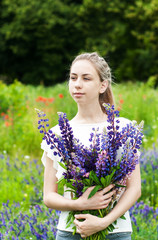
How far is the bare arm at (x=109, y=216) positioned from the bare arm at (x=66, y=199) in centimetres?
5

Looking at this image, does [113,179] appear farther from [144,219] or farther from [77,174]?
[144,219]

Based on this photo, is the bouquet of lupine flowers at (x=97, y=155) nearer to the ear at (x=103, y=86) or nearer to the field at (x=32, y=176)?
the field at (x=32, y=176)

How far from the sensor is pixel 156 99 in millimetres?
7738

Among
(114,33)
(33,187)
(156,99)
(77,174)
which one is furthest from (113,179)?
(114,33)

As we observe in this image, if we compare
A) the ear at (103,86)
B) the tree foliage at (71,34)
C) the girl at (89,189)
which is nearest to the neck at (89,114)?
the girl at (89,189)

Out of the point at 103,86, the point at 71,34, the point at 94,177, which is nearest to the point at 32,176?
the point at 103,86

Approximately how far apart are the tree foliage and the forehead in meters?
18.0

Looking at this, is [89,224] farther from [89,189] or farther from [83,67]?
[83,67]

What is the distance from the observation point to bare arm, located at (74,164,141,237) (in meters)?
1.65

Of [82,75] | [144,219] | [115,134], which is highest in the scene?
[82,75]

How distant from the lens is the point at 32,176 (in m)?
4.28

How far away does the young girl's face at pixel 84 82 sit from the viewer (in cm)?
190

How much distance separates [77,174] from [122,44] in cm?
2254

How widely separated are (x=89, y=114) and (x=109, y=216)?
59cm
